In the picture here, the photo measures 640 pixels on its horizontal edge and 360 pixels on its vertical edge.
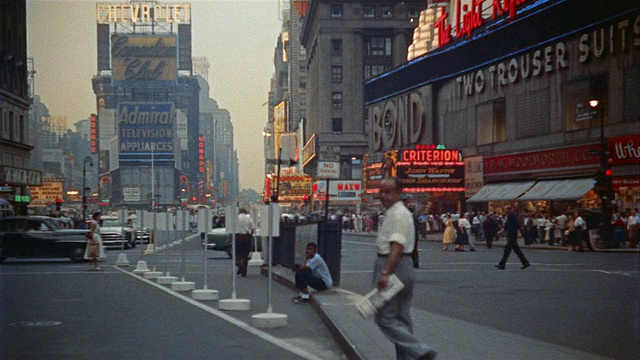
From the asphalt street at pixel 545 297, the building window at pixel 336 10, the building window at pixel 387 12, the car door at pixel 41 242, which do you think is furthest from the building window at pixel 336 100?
the asphalt street at pixel 545 297

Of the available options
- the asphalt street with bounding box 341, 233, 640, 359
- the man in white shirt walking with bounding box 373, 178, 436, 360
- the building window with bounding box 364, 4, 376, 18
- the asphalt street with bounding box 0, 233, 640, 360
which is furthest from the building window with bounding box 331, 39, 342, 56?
the man in white shirt walking with bounding box 373, 178, 436, 360

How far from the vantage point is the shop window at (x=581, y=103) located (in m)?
46.6

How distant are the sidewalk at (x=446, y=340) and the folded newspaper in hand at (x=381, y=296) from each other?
1325 millimetres

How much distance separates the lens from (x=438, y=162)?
6475 centimetres

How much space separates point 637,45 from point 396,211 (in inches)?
1489

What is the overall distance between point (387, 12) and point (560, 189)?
73.5 m

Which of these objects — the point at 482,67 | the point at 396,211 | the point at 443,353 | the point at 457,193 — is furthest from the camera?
the point at 457,193

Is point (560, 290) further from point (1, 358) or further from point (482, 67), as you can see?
point (482, 67)

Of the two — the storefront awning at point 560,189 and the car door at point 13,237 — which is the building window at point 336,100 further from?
the car door at point 13,237

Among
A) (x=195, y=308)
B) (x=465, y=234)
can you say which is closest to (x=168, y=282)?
(x=195, y=308)

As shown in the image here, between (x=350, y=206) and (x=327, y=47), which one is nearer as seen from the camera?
(x=350, y=206)

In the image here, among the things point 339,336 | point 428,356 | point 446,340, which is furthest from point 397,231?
point 339,336

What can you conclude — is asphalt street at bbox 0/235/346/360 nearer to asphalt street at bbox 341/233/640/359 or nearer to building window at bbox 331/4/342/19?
asphalt street at bbox 341/233/640/359

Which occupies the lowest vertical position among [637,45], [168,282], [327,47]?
[168,282]
